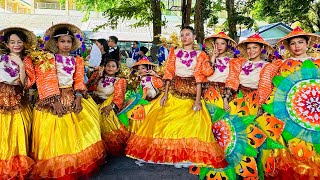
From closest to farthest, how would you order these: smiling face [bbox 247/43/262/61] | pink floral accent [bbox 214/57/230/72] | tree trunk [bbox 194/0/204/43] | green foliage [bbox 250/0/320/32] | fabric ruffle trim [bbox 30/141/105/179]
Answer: fabric ruffle trim [bbox 30/141/105/179], smiling face [bbox 247/43/262/61], pink floral accent [bbox 214/57/230/72], tree trunk [bbox 194/0/204/43], green foliage [bbox 250/0/320/32]

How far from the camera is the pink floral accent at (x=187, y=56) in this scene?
4.51m

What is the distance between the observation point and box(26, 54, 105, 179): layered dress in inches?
149

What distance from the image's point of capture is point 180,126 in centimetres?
430

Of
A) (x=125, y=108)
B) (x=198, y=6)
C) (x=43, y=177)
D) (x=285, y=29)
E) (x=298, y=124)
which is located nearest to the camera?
(x=43, y=177)

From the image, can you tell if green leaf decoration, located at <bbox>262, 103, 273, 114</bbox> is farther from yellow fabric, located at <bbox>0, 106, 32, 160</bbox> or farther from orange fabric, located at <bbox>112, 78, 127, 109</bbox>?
yellow fabric, located at <bbox>0, 106, 32, 160</bbox>

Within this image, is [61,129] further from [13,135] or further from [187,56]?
[187,56]

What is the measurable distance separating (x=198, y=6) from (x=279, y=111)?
672 centimetres

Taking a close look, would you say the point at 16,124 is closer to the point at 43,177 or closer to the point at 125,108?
the point at 43,177

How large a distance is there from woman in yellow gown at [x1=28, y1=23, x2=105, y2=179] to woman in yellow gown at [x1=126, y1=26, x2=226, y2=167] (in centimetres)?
60

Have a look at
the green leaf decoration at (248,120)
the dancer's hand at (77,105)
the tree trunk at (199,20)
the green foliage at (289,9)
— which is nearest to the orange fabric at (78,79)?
the dancer's hand at (77,105)

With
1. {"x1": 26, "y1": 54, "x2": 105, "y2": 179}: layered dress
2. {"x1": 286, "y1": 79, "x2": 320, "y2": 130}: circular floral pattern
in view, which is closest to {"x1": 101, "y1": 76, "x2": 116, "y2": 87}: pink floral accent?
{"x1": 26, "y1": 54, "x2": 105, "y2": 179}: layered dress

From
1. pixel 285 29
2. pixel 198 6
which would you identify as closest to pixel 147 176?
pixel 198 6

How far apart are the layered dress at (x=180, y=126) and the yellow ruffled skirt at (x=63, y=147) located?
590mm

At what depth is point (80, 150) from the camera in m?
3.92
